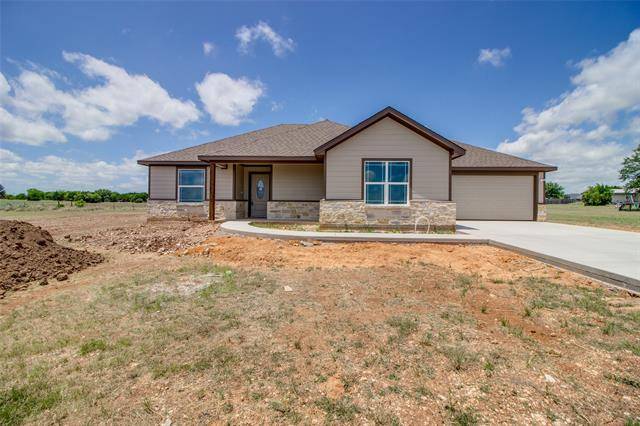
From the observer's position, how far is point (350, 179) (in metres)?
11.1

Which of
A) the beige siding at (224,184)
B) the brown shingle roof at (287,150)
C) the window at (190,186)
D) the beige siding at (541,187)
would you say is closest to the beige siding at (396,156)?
the brown shingle roof at (287,150)

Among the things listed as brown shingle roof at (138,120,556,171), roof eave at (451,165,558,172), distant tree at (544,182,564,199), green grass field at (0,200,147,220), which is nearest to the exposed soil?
brown shingle roof at (138,120,556,171)

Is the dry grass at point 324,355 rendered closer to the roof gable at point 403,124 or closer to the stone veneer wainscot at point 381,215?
the stone veneer wainscot at point 381,215

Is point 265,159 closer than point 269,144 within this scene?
Yes

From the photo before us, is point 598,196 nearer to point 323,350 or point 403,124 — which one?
point 403,124

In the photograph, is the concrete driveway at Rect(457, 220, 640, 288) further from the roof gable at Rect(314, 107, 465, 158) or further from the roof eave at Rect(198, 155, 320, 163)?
the roof eave at Rect(198, 155, 320, 163)

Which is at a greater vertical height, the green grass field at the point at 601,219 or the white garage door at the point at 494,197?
the white garage door at the point at 494,197

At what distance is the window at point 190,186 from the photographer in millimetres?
15641

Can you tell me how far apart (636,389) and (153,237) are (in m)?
12.2

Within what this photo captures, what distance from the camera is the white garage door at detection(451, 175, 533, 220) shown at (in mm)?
15570

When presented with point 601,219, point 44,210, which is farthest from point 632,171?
point 44,210

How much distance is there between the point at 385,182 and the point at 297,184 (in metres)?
4.94

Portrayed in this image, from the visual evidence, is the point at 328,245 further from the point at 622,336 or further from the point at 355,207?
the point at 622,336

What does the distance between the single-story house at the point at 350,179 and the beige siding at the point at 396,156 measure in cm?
4
